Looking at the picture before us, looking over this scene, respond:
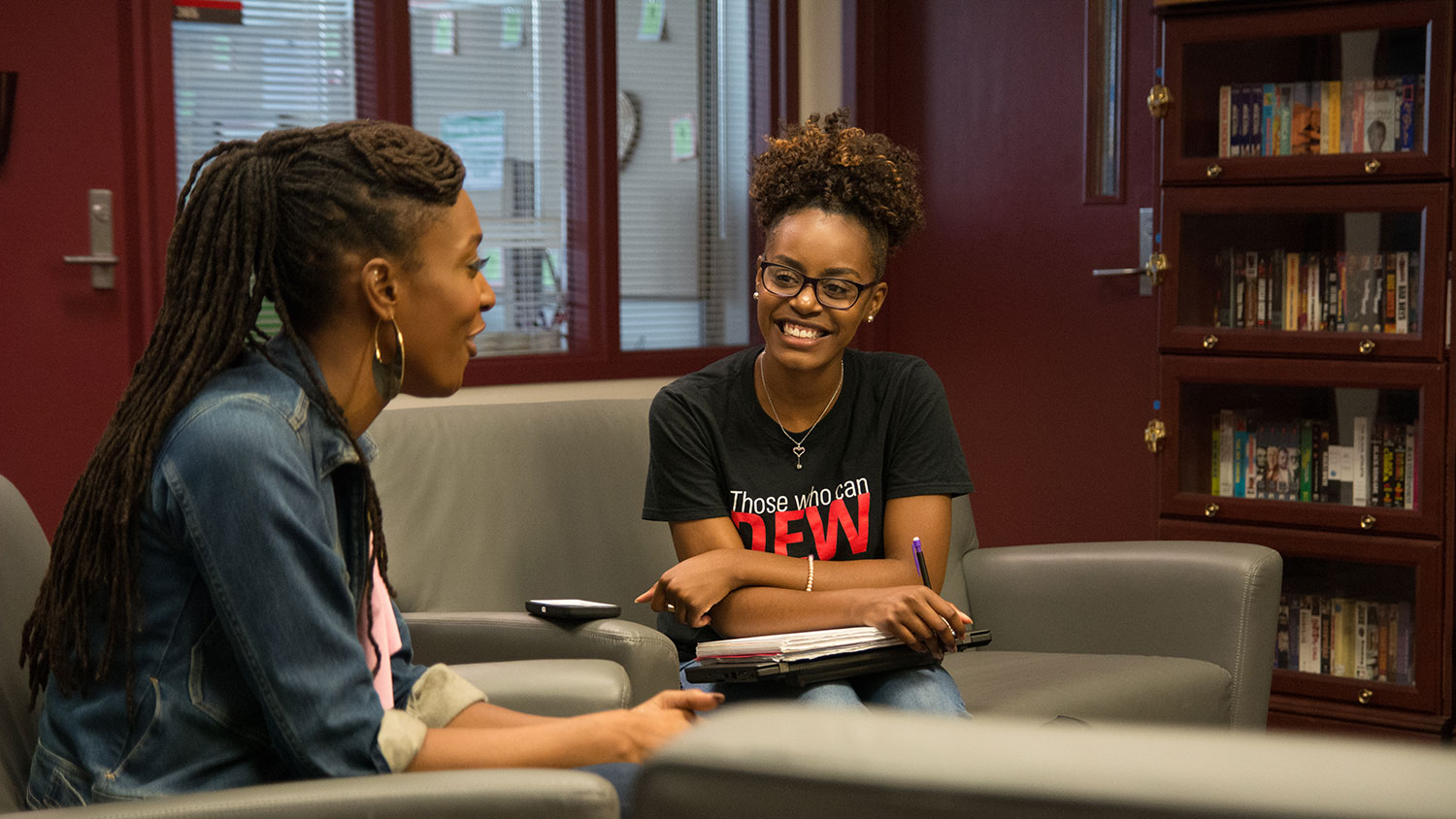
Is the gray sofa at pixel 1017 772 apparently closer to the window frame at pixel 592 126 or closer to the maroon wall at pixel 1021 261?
the window frame at pixel 592 126

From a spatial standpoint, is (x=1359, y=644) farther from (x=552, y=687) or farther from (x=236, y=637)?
(x=236, y=637)

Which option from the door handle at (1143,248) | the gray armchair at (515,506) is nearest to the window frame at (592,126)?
the door handle at (1143,248)

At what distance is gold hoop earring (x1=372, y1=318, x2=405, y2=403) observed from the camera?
1290 millimetres

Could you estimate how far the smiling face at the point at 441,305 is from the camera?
4.23 feet

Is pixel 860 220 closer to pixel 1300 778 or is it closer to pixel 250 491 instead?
pixel 250 491

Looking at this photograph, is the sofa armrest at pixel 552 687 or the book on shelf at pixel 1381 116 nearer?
the sofa armrest at pixel 552 687

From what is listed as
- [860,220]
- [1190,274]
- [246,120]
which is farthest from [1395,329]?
[246,120]

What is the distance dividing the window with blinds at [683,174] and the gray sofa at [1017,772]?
146 inches

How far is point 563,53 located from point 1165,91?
183cm

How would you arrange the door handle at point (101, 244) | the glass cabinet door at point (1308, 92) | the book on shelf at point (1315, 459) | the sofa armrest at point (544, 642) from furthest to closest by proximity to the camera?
the door handle at point (101, 244) → the book on shelf at point (1315, 459) → the glass cabinet door at point (1308, 92) → the sofa armrest at point (544, 642)

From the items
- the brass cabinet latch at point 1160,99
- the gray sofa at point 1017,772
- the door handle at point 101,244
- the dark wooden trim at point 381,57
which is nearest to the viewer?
the gray sofa at point 1017,772

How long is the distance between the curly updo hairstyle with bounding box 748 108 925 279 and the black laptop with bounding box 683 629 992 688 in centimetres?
61

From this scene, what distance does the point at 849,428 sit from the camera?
2074 millimetres

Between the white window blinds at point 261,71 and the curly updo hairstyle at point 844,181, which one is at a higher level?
the white window blinds at point 261,71
